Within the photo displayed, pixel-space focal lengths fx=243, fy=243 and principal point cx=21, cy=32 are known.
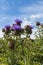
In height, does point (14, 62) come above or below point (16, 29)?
below

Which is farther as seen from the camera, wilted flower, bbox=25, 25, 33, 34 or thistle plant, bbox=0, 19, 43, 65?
wilted flower, bbox=25, 25, 33, 34

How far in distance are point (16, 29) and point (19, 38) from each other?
29cm

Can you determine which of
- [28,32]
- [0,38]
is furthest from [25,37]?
[0,38]

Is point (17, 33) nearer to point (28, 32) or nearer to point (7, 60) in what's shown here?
point (28, 32)

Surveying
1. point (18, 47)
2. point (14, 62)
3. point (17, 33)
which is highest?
point (17, 33)

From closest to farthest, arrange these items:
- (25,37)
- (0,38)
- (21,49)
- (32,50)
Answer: (32,50)
(21,49)
(25,37)
(0,38)

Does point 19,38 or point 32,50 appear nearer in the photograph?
point 32,50

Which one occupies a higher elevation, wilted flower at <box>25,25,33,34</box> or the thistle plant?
wilted flower at <box>25,25,33,34</box>

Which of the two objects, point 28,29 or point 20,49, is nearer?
point 20,49

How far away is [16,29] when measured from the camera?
14.7ft

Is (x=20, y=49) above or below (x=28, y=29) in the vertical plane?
below

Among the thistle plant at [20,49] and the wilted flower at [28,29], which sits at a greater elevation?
the wilted flower at [28,29]

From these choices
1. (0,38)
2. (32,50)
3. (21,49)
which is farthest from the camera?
(0,38)

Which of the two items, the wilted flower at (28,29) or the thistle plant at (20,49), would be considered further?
the wilted flower at (28,29)
